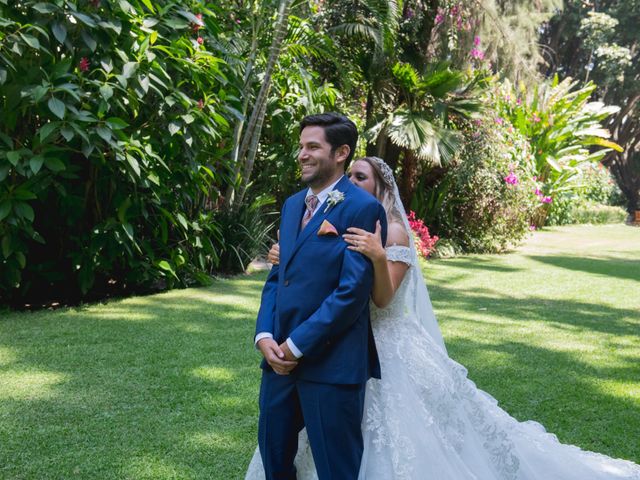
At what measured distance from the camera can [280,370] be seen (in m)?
2.45

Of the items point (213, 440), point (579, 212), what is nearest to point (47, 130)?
point (213, 440)

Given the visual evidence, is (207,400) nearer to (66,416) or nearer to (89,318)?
(66,416)

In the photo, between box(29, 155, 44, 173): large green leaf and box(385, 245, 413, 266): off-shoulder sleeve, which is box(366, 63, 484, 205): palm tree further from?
box(385, 245, 413, 266): off-shoulder sleeve

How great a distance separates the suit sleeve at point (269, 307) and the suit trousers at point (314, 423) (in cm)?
17

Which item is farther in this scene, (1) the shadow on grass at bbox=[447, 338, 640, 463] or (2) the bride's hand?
→ (1) the shadow on grass at bbox=[447, 338, 640, 463]

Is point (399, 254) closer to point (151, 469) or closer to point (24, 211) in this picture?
point (151, 469)

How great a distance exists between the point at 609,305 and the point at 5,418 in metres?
7.11

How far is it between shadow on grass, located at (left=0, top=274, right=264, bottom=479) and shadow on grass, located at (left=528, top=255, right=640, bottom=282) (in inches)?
272

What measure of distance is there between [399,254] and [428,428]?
0.75 meters

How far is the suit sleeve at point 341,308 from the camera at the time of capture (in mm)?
2355

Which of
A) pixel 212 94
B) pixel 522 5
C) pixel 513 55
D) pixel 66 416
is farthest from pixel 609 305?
pixel 522 5

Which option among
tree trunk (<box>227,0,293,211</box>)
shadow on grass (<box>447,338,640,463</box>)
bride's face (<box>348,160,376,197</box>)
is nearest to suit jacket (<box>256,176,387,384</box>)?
bride's face (<box>348,160,376,197</box>)

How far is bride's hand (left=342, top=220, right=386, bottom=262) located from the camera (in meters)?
2.42

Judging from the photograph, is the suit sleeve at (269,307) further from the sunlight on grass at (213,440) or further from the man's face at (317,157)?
the sunlight on grass at (213,440)
